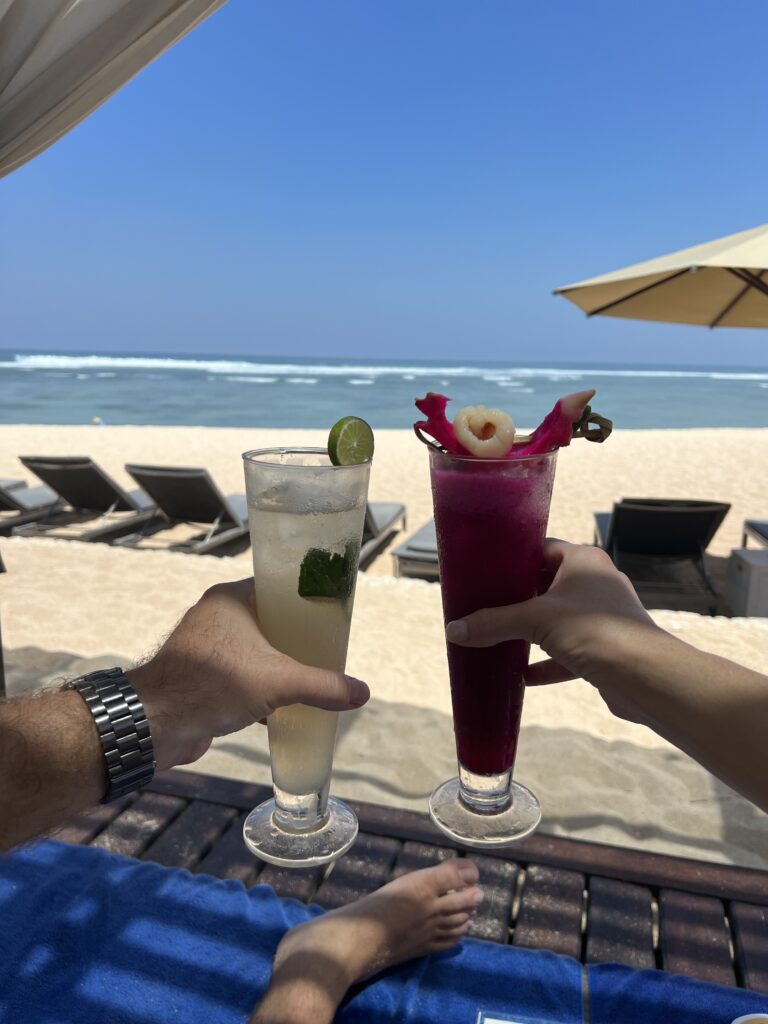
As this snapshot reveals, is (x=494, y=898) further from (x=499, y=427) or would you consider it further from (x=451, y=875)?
(x=499, y=427)

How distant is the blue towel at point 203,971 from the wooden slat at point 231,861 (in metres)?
0.05

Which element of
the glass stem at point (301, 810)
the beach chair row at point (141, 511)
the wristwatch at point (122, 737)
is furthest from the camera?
the beach chair row at point (141, 511)

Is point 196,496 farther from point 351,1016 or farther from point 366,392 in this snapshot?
point 366,392

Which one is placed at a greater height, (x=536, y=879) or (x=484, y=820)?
(x=484, y=820)

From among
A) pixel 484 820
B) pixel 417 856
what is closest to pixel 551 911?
pixel 417 856

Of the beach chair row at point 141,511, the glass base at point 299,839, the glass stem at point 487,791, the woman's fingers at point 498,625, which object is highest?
the woman's fingers at point 498,625

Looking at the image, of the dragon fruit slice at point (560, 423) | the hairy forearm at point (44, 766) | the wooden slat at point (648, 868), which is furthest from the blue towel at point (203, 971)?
the dragon fruit slice at point (560, 423)

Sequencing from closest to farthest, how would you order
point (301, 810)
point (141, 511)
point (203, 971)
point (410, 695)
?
point (301, 810) < point (203, 971) < point (410, 695) < point (141, 511)

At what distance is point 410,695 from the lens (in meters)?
4.00

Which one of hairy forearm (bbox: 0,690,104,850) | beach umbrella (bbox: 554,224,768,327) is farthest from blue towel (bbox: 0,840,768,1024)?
beach umbrella (bbox: 554,224,768,327)

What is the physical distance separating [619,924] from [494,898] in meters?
0.27

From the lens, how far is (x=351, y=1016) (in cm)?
141

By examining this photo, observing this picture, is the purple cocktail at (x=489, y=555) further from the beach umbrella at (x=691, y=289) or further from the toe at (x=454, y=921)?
the beach umbrella at (x=691, y=289)

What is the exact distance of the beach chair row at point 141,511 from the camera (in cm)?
718
